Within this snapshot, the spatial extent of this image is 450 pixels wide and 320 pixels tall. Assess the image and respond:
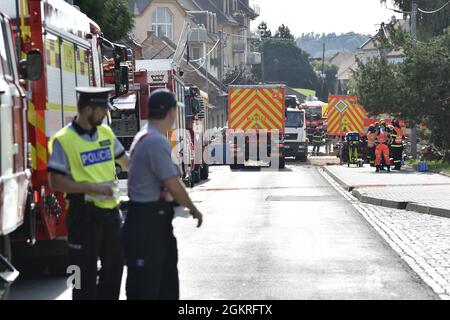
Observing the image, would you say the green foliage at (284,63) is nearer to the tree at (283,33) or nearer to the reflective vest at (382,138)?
the tree at (283,33)

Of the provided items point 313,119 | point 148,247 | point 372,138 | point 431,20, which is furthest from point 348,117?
point 148,247

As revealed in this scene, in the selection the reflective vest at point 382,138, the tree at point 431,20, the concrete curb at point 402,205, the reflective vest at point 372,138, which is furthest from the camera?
the tree at point 431,20

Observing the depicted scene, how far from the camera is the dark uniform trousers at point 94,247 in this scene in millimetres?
8344

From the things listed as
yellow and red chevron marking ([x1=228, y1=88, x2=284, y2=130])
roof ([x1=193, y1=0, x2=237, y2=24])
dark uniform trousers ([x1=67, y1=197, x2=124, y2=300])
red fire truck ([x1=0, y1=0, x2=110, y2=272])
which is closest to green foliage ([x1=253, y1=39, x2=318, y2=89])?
roof ([x1=193, y1=0, x2=237, y2=24])

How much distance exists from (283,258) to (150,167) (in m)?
5.63

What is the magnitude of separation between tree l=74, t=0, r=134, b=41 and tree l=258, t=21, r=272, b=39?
129m

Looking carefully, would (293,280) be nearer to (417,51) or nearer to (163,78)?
(163,78)

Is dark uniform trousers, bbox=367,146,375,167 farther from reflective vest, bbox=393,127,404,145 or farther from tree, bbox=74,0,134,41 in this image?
tree, bbox=74,0,134,41

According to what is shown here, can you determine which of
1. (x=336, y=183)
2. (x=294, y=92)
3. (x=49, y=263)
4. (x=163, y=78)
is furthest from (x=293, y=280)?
(x=294, y=92)

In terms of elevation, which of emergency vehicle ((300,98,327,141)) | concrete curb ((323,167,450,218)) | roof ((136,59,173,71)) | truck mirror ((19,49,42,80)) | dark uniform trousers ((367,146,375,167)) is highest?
truck mirror ((19,49,42,80))

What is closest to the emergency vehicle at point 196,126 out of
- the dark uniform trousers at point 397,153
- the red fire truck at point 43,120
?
the dark uniform trousers at point 397,153

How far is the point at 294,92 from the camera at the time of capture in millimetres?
140000

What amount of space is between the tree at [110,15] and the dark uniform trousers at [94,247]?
22550mm

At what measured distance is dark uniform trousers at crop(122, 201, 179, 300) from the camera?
25.6ft
